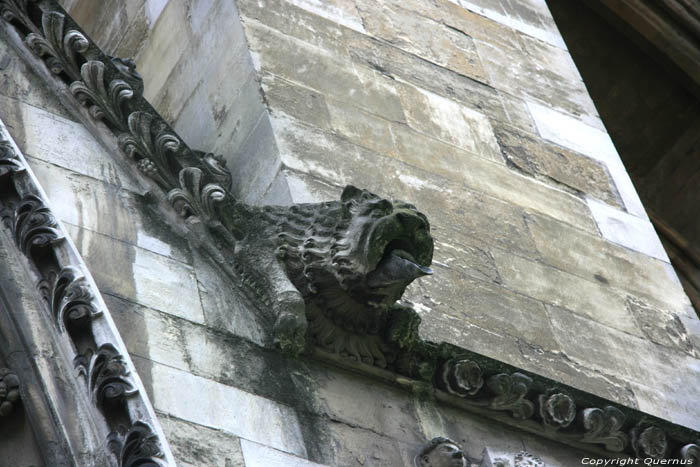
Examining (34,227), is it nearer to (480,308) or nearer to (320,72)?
(480,308)

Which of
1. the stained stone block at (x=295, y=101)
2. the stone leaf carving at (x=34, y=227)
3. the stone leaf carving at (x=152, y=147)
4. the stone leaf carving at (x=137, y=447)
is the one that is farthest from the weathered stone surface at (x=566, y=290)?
the stone leaf carving at (x=137, y=447)

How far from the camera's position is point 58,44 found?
17.6 feet

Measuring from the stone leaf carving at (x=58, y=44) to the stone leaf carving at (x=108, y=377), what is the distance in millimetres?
1646

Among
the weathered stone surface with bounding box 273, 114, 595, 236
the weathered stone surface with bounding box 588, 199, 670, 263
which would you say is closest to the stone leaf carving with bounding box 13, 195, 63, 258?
the weathered stone surface with bounding box 273, 114, 595, 236

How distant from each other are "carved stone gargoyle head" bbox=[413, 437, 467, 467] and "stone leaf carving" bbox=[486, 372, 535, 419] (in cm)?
41

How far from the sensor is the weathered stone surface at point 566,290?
5730 millimetres

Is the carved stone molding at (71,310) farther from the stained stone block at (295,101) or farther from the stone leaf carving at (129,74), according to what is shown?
the stained stone block at (295,101)

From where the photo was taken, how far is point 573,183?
6.56 meters

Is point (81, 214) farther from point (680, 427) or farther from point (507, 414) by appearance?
point (680, 427)

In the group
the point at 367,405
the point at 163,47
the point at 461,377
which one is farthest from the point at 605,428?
the point at 163,47

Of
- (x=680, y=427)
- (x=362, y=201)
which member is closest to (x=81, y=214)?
(x=362, y=201)

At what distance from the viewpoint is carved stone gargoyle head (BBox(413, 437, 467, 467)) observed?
445 cm

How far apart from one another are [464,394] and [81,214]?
4.44 ft

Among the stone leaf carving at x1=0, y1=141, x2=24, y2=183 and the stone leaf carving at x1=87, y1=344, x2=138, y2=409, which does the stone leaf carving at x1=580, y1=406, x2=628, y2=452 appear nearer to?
the stone leaf carving at x1=87, y1=344, x2=138, y2=409
